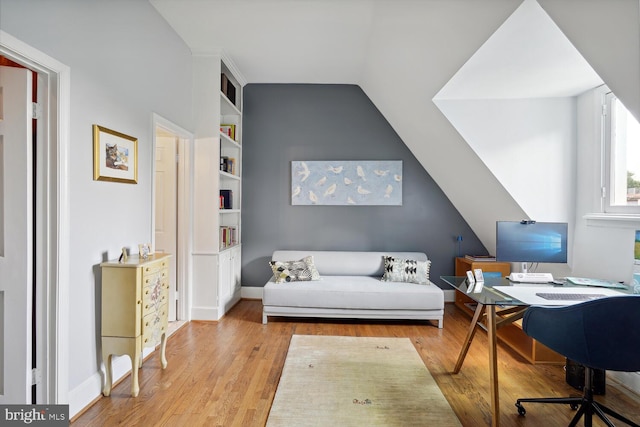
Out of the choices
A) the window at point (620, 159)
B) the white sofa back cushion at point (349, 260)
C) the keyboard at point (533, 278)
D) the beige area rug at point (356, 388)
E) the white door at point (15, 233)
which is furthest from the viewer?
the white sofa back cushion at point (349, 260)

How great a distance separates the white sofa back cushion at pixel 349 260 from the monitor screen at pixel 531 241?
1499 millimetres

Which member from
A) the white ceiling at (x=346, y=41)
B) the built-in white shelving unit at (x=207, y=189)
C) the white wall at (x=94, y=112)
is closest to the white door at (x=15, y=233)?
the white wall at (x=94, y=112)

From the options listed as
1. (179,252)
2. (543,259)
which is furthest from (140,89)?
(543,259)

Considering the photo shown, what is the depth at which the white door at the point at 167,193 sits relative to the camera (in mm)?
3465

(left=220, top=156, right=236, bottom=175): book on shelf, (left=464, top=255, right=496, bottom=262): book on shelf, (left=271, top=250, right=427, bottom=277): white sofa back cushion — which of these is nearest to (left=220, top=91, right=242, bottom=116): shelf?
(left=220, top=156, right=236, bottom=175): book on shelf

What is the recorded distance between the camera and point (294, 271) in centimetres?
378

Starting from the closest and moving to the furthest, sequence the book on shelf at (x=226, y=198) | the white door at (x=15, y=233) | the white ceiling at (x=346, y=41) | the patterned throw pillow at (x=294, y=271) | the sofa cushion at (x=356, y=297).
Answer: the white door at (x=15, y=233) < the white ceiling at (x=346, y=41) < the sofa cushion at (x=356, y=297) < the patterned throw pillow at (x=294, y=271) < the book on shelf at (x=226, y=198)

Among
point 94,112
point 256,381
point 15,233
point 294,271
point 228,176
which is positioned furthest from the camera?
point 228,176

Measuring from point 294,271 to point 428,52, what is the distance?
2.58 metres

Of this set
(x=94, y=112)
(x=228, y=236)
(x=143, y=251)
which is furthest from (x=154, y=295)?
(x=228, y=236)

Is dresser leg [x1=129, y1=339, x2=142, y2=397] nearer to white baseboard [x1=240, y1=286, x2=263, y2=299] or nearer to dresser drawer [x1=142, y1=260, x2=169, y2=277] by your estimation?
dresser drawer [x1=142, y1=260, x2=169, y2=277]

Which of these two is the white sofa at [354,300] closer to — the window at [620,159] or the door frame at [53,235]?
the window at [620,159]

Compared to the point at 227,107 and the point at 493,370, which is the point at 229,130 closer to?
the point at 227,107

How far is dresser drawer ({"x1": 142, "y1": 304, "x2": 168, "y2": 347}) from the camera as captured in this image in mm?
2195
